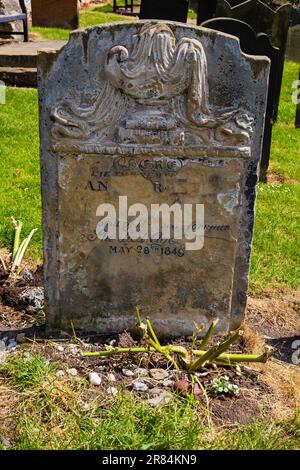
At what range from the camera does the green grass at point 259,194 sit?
16.3 feet

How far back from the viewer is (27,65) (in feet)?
31.0

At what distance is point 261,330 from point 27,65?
21.8 ft

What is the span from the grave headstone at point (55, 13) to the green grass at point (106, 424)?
455 inches

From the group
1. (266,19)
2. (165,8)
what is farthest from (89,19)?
(266,19)

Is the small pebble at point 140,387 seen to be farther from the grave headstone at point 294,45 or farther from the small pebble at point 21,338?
the grave headstone at point 294,45

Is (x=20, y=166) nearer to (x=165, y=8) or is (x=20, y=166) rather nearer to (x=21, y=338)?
(x=165, y=8)

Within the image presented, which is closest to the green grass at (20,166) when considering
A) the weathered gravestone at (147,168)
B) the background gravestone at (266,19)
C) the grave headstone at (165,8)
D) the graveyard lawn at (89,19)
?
the weathered gravestone at (147,168)

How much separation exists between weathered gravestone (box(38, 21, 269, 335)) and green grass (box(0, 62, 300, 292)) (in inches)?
42.8

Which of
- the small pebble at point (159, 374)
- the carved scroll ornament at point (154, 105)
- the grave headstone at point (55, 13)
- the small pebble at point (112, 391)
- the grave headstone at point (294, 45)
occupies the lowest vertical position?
the small pebble at point (159, 374)

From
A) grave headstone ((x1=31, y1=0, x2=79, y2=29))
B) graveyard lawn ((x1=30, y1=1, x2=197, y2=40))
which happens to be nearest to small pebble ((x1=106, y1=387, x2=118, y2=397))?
graveyard lawn ((x1=30, y1=1, x2=197, y2=40))

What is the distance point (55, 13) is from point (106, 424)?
12087mm

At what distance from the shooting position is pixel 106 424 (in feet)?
9.62
